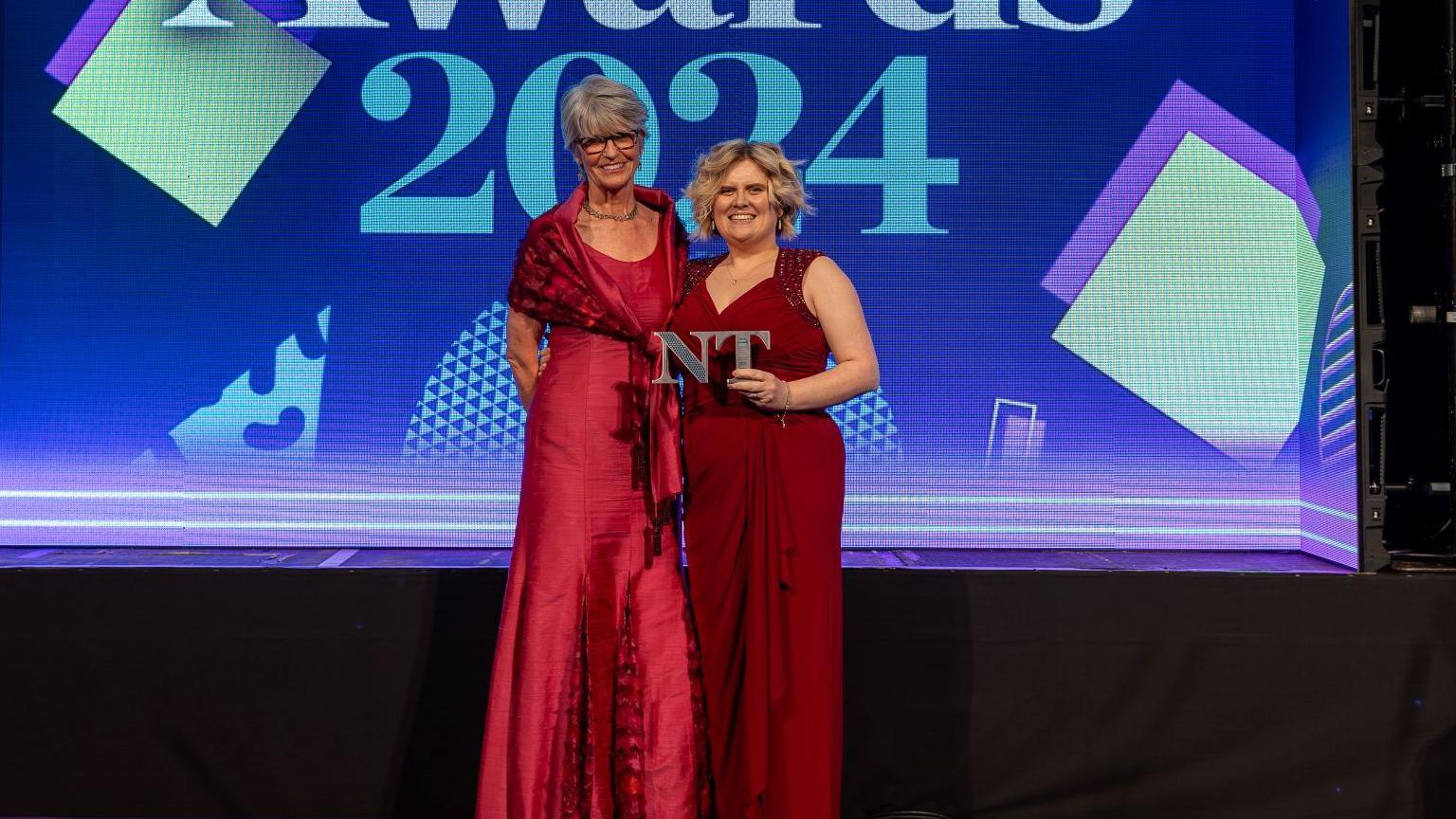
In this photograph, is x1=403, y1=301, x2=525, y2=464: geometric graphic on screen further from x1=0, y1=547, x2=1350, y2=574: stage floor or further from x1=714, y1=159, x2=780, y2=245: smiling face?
x1=714, y1=159, x2=780, y2=245: smiling face

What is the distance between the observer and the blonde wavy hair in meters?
2.23

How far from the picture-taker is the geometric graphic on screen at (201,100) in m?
3.70

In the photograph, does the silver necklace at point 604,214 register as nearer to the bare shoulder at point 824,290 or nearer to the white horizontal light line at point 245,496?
the bare shoulder at point 824,290

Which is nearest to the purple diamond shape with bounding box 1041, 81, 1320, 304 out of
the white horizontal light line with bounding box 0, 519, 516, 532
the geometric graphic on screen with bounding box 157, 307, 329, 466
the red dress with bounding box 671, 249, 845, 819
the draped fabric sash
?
the red dress with bounding box 671, 249, 845, 819

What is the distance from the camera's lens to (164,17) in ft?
12.3

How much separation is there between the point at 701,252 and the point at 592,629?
1813 millimetres

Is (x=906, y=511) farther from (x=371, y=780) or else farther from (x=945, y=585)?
(x=371, y=780)

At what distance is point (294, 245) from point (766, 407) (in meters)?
2.24

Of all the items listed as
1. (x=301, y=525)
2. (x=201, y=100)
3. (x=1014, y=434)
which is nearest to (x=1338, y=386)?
(x=1014, y=434)

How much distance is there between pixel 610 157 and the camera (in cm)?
217

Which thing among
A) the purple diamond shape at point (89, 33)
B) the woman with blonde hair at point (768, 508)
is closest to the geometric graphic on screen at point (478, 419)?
the purple diamond shape at point (89, 33)

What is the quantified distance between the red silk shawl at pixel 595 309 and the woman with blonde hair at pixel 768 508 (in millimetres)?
76

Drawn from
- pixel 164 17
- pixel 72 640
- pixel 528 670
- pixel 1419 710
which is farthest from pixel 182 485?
pixel 1419 710

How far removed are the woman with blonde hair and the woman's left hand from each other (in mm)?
109
